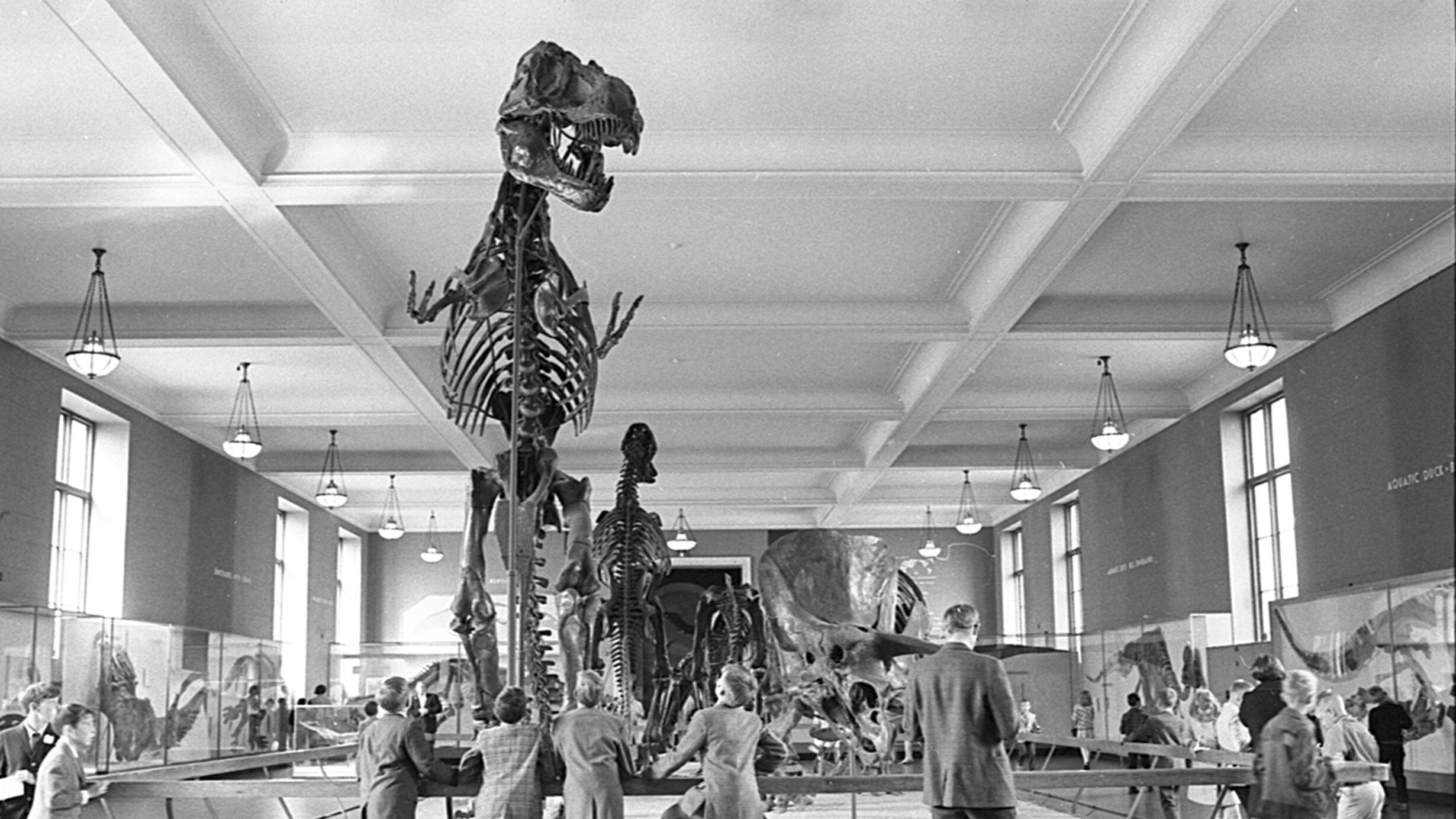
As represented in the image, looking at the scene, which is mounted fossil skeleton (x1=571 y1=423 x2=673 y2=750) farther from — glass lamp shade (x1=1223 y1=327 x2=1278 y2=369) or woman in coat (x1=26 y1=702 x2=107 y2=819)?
glass lamp shade (x1=1223 y1=327 x2=1278 y2=369)

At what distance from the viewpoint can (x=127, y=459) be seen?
19.6 m

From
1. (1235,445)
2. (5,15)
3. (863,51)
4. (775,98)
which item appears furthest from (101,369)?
(1235,445)

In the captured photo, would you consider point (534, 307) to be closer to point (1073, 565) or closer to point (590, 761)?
point (590, 761)

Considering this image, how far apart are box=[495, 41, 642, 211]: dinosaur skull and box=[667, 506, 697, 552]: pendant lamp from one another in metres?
22.6

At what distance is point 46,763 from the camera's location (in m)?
7.81

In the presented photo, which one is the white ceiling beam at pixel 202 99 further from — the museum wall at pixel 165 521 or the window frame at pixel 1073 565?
the window frame at pixel 1073 565

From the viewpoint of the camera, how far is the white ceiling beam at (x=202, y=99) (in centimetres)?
837

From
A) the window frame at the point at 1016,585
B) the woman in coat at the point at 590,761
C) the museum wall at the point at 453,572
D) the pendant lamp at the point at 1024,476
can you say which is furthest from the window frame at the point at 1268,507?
the museum wall at the point at 453,572

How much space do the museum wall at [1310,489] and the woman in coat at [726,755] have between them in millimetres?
3426

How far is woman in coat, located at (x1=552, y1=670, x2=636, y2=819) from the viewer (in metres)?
7.17

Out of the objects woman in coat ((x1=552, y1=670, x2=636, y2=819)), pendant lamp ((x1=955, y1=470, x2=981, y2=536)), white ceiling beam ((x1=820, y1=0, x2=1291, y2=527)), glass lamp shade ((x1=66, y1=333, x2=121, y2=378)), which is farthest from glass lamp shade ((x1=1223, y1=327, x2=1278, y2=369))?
pendant lamp ((x1=955, y1=470, x2=981, y2=536))

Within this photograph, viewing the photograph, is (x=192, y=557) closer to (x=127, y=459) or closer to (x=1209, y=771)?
(x=127, y=459)

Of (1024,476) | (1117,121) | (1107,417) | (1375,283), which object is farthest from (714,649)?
(1024,476)

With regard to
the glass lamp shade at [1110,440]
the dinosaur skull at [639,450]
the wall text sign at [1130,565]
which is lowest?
the wall text sign at [1130,565]
